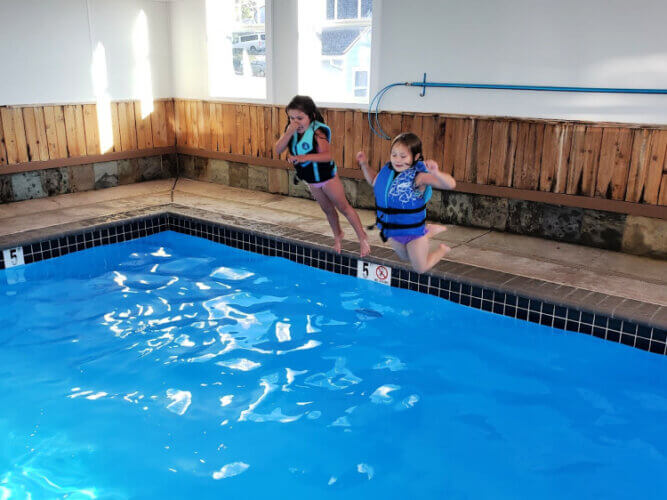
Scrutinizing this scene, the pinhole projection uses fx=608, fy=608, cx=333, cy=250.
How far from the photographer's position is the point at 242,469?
3.04 meters

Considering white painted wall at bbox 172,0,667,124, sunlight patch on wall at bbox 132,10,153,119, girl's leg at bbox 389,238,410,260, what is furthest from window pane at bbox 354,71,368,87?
girl's leg at bbox 389,238,410,260

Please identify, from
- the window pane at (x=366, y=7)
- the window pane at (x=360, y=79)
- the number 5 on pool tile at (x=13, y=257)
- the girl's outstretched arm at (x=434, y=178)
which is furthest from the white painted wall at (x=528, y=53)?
the number 5 on pool tile at (x=13, y=257)

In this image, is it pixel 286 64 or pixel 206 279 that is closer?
pixel 206 279

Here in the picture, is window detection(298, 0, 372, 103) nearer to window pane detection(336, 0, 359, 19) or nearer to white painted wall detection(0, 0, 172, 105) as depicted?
window pane detection(336, 0, 359, 19)

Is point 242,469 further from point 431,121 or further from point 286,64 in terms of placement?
point 286,64

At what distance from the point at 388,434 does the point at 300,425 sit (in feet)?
1.61

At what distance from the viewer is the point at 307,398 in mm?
3654

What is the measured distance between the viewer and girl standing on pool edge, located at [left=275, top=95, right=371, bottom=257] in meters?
4.65

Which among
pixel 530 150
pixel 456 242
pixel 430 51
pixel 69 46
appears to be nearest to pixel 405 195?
pixel 456 242

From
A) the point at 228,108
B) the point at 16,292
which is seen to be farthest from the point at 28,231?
the point at 228,108

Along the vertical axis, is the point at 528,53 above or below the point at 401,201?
above

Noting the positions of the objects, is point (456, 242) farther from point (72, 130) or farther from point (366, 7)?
point (72, 130)

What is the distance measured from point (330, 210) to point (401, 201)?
1.27m

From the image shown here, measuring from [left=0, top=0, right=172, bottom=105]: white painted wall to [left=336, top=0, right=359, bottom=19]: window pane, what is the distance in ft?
8.86
